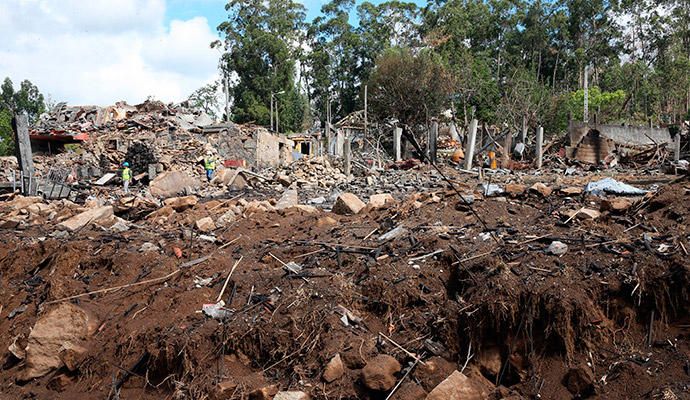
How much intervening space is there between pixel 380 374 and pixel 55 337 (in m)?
2.86

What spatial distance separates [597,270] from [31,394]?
178 inches

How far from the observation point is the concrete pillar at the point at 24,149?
37.8 ft

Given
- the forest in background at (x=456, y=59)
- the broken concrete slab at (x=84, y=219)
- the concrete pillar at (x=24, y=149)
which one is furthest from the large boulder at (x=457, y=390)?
the forest in background at (x=456, y=59)

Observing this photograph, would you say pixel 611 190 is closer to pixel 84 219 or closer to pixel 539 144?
pixel 84 219

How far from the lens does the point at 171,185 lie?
13719 mm

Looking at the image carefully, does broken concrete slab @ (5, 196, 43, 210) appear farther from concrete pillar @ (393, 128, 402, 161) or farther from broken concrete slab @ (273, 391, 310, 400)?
concrete pillar @ (393, 128, 402, 161)

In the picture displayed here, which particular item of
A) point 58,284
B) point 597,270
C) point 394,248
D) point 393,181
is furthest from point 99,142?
point 597,270

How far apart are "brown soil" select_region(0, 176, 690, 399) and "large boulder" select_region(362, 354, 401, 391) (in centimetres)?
9

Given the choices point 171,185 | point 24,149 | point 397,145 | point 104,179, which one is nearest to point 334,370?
point 24,149

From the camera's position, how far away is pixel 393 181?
13289 millimetres

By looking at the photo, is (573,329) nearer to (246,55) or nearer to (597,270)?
(597,270)

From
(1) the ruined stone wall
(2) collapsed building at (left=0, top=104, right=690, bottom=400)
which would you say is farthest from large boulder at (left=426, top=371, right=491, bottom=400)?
(1) the ruined stone wall

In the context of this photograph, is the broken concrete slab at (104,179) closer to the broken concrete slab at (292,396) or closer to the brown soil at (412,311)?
the brown soil at (412,311)

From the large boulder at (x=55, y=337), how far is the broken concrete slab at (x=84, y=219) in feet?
9.14
